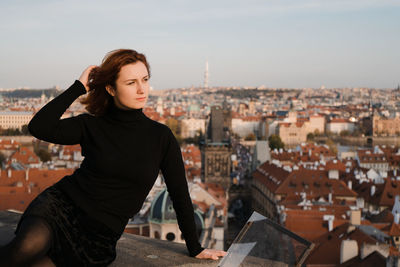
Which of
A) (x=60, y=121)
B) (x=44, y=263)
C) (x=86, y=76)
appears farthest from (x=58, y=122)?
(x=44, y=263)

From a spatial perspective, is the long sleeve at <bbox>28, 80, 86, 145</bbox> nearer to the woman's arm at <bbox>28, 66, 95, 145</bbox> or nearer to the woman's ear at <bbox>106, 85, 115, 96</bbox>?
the woman's arm at <bbox>28, 66, 95, 145</bbox>

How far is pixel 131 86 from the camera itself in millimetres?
2555

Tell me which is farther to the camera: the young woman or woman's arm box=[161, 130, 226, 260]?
woman's arm box=[161, 130, 226, 260]

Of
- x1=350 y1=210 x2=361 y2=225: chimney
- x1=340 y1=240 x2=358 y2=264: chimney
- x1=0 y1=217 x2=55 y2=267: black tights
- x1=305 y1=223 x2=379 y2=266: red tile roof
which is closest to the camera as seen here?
x1=0 y1=217 x2=55 y2=267: black tights

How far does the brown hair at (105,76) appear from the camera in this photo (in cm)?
252

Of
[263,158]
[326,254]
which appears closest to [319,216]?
[326,254]

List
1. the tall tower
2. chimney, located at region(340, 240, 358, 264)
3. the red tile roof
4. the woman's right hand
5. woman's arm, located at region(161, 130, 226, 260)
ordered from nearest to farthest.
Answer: the woman's right hand < woman's arm, located at region(161, 130, 226, 260) < chimney, located at region(340, 240, 358, 264) < the red tile roof < the tall tower

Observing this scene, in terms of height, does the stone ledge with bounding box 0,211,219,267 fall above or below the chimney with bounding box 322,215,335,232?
above

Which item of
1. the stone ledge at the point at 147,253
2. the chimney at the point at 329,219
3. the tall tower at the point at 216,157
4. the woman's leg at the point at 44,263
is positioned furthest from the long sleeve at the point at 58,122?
the tall tower at the point at 216,157

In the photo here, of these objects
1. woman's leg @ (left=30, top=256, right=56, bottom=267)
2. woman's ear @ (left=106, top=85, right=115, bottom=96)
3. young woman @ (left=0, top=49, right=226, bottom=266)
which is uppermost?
woman's ear @ (left=106, top=85, right=115, bottom=96)

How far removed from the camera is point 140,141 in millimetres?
2553

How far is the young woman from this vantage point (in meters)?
2.38

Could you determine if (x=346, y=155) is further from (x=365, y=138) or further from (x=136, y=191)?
(x=136, y=191)

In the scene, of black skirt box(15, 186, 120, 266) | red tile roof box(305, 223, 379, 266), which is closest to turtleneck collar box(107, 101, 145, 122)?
black skirt box(15, 186, 120, 266)
